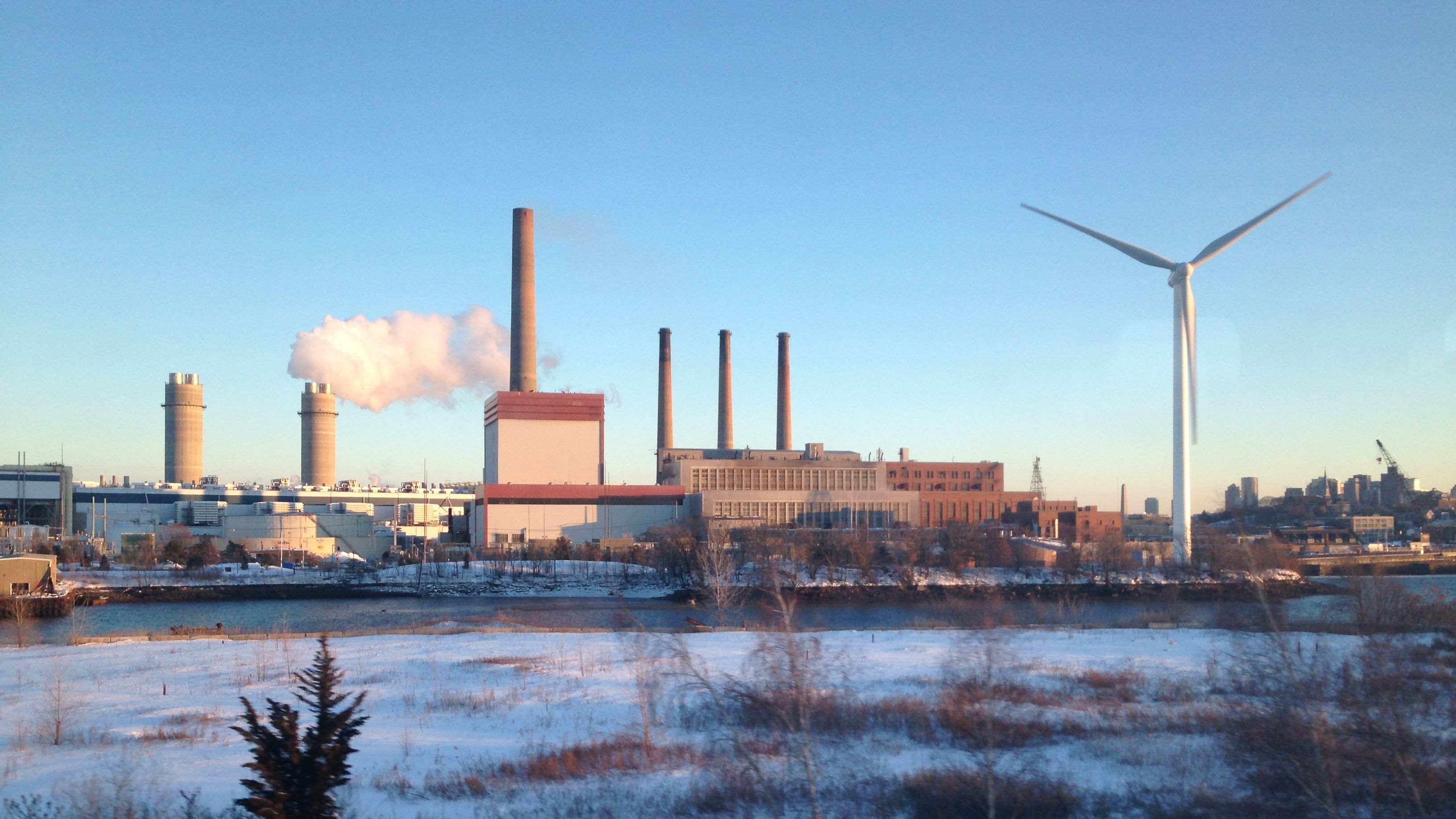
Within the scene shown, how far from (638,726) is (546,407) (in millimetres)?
59919

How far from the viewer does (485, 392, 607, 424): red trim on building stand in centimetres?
6762

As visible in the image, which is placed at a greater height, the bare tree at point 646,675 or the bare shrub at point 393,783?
the bare tree at point 646,675

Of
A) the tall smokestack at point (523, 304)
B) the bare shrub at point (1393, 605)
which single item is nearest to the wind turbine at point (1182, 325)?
the bare shrub at point (1393, 605)

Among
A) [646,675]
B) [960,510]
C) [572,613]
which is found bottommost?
[572,613]

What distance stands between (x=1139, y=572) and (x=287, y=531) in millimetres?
51626

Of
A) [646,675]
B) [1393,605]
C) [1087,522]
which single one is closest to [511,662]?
[646,675]

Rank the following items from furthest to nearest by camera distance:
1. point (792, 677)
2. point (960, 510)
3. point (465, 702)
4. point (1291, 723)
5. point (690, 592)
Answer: point (960, 510)
point (690, 592)
point (465, 702)
point (1291, 723)
point (792, 677)

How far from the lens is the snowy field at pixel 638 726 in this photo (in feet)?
23.7

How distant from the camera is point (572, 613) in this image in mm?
35688

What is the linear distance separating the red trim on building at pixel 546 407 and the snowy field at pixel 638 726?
169 ft

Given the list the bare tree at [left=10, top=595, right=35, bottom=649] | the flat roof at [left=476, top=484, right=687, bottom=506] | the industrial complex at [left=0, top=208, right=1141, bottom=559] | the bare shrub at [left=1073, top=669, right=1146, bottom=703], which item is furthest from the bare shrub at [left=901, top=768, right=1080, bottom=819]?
the flat roof at [left=476, top=484, right=687, bottom=506]

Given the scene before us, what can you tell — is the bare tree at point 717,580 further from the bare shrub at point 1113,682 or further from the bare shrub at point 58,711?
the bare shrub at point 58,711

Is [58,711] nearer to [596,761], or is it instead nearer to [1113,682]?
[596,761]

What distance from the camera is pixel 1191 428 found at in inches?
1425
